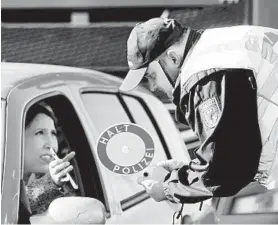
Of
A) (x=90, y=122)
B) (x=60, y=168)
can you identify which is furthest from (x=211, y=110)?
(x=60, y=168)

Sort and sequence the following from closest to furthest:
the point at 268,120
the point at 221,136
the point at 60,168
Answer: the point at 221,136 → the point at 268,120 → the point at 60,168

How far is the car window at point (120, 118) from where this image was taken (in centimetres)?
298

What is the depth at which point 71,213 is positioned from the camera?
9.26 ft

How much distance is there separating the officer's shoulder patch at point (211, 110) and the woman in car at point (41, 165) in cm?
70

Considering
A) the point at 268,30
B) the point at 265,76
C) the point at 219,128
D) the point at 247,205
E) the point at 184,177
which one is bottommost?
the point at 247,205

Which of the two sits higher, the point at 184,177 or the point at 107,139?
the point at 107,139

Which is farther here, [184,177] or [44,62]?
[44,62]

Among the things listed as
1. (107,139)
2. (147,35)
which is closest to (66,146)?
(107,139)

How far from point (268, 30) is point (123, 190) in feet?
3.55

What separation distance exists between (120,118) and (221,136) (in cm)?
57

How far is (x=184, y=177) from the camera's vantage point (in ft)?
9.49

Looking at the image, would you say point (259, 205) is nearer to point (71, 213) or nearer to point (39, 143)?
point (71, 213)

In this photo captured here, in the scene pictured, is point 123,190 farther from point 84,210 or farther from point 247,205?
point 247,205

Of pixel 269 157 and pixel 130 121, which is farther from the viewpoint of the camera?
pixel 130 121
